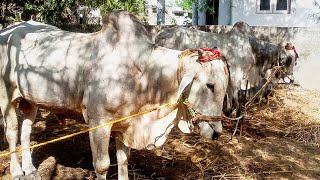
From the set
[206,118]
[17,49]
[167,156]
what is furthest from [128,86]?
[167,156]

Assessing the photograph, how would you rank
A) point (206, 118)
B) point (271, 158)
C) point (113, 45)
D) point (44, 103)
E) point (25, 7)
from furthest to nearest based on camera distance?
point (25, 7) → point (271, 158) → point (44, 103) → point (113, 45) → point (206, 118)

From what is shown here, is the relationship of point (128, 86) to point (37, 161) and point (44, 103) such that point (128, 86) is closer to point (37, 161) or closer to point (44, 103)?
point (44, 103)

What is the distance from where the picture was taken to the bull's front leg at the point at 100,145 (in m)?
3.32

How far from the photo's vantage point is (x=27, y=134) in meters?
4.25

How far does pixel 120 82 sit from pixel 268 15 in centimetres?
920

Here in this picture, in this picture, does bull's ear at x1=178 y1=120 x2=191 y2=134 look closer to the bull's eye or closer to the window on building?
the bull's eye

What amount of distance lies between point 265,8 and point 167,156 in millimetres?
8136

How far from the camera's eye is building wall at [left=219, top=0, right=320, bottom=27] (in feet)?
35.8

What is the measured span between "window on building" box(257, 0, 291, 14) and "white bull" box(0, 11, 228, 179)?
880 centimetres

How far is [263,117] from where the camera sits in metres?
6.78

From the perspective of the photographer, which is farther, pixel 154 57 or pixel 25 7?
pixel 25 7

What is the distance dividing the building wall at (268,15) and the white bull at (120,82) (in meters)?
8.60

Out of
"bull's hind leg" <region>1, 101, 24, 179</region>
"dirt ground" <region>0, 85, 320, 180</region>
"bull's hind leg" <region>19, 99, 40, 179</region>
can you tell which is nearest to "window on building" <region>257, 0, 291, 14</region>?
"dirt ground" <region>0, 85, 320, 180</region>

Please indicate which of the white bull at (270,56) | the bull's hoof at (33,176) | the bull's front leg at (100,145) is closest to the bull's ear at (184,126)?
the bull's front leg at (100,145)
